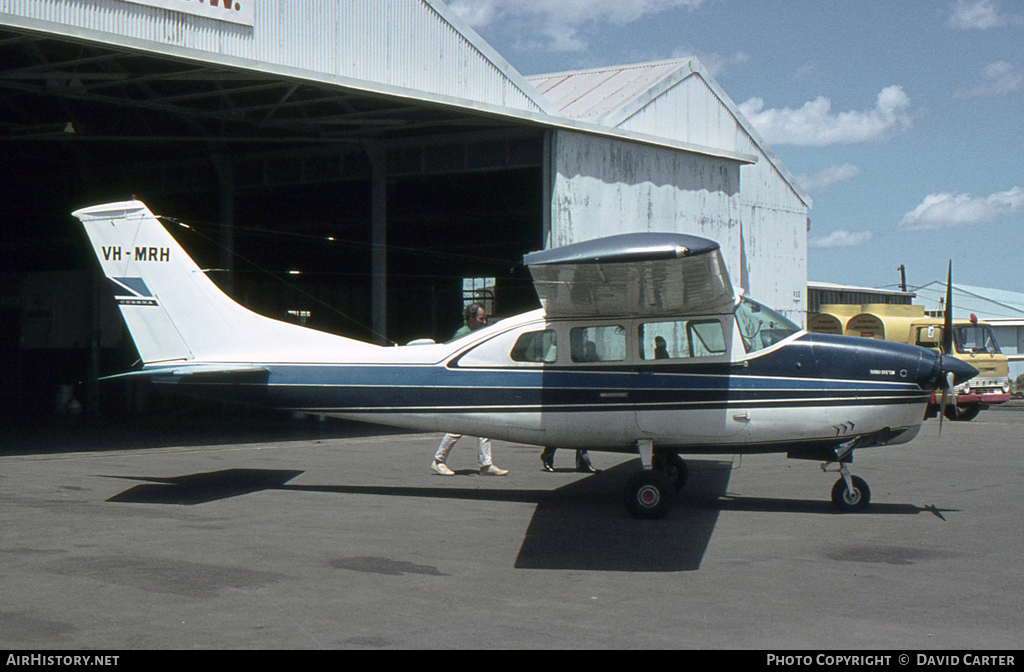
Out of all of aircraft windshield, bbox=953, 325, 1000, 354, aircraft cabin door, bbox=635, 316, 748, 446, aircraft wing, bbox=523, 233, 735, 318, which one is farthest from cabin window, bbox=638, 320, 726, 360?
aircraft windshield, bbox=953, 325, 1000, 354

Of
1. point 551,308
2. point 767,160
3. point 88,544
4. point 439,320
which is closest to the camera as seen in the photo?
point 88,544

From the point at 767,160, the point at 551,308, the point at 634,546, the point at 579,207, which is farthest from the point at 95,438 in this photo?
the point at 767,160

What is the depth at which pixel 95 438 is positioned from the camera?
58.1 ft

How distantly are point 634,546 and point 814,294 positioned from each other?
39175mm

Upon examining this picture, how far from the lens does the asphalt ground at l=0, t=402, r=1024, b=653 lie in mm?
5422

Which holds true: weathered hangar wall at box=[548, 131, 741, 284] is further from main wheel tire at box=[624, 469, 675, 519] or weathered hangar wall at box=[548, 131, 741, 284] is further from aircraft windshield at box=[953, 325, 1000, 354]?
main wheel tire at box=[624, 469, 675, 519]

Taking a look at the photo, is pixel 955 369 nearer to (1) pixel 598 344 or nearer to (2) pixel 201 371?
(1) pixel 598 344

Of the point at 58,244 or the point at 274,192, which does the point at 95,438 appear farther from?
the point at 58,244

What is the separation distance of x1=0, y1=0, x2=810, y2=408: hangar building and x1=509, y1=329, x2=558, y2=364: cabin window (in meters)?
7.54

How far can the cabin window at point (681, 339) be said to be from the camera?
9.73 metres

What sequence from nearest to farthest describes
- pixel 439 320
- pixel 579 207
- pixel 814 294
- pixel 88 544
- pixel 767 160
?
pixel 88 544 → pixel 579 207 → pixel 767 160 → pixel 439 320 → pixel 814 294

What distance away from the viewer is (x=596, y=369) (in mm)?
9945

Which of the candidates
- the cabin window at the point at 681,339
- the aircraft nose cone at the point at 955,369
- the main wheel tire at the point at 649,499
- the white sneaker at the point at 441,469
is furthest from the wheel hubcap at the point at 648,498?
the white sneaker at the point at 441,469

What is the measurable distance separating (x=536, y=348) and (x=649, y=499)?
2.01 meters
